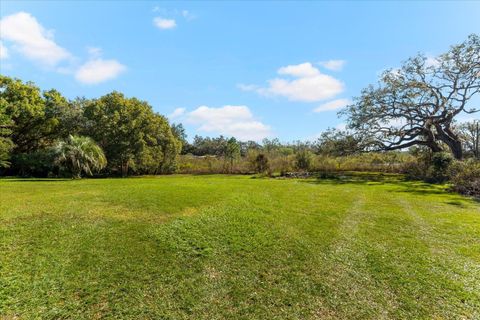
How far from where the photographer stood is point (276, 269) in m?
4.12

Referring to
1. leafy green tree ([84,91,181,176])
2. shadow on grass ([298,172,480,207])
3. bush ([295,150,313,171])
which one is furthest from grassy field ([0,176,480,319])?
bush ([295,150,313,171])

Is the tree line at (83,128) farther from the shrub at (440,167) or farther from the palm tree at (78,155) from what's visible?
the shrub at (440,167)

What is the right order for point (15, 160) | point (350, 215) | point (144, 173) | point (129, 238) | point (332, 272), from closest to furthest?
point (332, 272) < point (129, 238) < point (350, 215) < point (15, 160) < point (144, 173)

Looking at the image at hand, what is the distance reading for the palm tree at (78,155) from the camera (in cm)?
1505

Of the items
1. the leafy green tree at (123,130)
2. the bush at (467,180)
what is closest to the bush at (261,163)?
the leafy green tree at (123,130)

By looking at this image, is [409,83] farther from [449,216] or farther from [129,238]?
[129,238]

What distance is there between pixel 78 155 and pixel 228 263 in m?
14.4

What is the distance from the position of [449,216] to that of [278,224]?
538cm

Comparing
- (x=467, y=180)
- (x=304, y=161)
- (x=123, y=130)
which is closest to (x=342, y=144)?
(x=304, y=161)

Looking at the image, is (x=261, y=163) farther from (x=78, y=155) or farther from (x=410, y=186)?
(x=78, y=155)

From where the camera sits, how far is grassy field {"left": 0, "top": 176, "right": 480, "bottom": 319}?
3.18m

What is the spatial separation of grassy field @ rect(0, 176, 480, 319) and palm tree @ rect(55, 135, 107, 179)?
8473mm

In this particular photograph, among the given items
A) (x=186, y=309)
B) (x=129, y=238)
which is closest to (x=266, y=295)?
(x=186, y=309)

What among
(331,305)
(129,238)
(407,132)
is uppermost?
(407,132)
